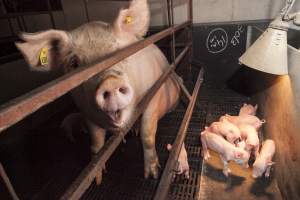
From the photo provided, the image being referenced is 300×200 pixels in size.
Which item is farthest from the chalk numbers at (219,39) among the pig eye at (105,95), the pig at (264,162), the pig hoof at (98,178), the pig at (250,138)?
the pig eye at (105,95)

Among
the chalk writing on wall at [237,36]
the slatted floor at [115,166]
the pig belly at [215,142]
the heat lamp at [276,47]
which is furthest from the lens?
the chalk writing on wall at [237,36]

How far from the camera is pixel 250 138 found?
2078 millimetres

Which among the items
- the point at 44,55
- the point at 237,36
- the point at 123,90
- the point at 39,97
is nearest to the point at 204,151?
the point at 123,90

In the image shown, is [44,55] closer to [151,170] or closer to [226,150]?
[151,170]

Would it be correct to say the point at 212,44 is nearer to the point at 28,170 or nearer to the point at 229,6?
the point at 229,6

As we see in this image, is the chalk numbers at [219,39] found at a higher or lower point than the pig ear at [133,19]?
lower

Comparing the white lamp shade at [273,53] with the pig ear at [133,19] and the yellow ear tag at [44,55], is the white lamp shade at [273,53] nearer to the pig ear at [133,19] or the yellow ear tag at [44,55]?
the pig ear at [133,19]

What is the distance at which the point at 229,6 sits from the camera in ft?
10.5

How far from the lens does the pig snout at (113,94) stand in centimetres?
110

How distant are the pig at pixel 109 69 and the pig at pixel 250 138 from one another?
81cm

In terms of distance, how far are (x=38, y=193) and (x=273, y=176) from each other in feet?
6.20

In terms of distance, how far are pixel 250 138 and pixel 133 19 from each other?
4.50 feet

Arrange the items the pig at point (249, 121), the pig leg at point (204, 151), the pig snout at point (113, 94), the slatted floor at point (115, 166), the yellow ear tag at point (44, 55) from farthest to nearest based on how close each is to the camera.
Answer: the pig at point (249, 121), the pig leg at point (204, 151), the slatted floor at point (115, 166), the yellow ear tag at point (44, 55), the pig snout at point (113, 94)

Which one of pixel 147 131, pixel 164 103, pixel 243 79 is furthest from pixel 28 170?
pixel 243 79
